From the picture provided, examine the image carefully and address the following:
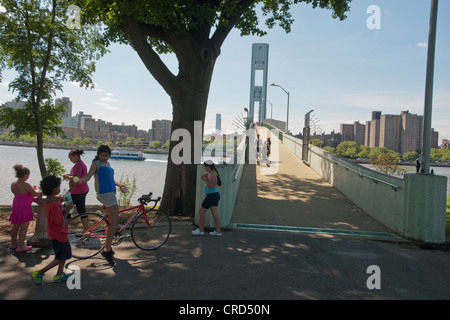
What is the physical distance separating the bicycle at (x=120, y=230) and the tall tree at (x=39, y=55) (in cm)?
837

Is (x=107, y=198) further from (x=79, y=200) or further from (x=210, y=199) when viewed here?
(x=210, y=199)

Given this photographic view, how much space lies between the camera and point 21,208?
5227 millimetres

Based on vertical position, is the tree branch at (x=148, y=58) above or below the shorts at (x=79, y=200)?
above

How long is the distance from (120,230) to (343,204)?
6.56m

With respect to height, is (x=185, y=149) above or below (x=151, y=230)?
above

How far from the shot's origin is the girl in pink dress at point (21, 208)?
5.15m

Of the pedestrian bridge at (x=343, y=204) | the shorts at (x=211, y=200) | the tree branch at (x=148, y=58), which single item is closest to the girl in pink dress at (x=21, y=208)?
the shorts at (x=211, y=200)

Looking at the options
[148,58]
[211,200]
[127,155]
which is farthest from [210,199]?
[127,155]

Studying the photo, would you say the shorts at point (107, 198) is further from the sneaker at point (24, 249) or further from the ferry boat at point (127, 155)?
the ferry boat at point (127, 155)

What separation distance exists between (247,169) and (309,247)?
11499 mm

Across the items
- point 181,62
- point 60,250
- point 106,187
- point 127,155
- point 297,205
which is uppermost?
point 181,62
